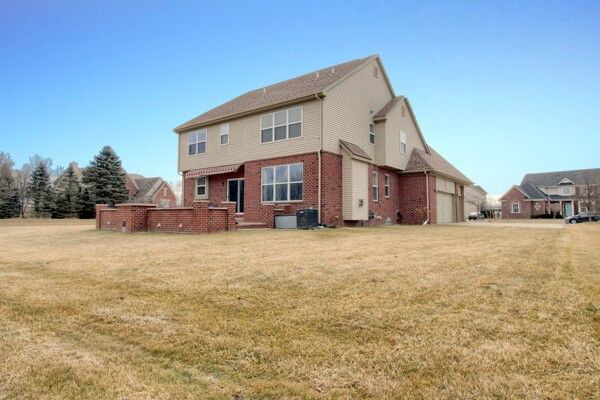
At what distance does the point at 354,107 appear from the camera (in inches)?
711

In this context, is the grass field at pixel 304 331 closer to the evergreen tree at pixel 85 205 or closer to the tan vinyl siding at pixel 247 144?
the tan vinyl siding at pixel 247 144

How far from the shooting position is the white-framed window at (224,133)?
786 inches

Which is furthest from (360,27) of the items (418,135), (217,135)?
(217,135)

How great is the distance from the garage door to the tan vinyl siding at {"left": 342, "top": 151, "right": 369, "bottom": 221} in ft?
28.9

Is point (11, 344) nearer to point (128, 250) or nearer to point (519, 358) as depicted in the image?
point (519, 358)

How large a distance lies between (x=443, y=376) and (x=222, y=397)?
141 cm

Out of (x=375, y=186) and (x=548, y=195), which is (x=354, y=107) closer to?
(x=375, y=186)

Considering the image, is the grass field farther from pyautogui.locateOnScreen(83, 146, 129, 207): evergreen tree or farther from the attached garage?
pyautogui.locateOnScreen(83, 146, 129, 207): evergreen tree

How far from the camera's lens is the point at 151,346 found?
9.22ft

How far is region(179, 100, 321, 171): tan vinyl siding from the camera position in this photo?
53.3 ft

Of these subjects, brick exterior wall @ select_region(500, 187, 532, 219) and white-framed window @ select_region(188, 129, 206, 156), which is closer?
white-framed window @ select_region(188, 129, 206, 156)

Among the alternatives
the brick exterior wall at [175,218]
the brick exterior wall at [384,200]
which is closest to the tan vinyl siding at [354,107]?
the brick exterior wall at [384,200]

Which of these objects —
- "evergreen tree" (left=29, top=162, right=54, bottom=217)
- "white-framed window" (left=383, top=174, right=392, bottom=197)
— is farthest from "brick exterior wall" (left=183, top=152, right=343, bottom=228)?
"evergreen tree" (left=29, top=162, right=54, bottom=217)

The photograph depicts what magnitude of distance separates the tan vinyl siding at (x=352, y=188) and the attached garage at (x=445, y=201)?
8309 millimetres
